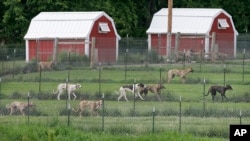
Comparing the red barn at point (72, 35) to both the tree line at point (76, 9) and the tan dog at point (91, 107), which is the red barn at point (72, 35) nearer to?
the tree line at point (76, 9)

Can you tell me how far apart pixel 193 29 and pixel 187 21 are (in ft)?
3.14

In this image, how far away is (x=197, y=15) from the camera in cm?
6034

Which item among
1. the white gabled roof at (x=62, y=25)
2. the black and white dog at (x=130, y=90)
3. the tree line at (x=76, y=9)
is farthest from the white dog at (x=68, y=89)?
the tree line at (x=76, y=9)

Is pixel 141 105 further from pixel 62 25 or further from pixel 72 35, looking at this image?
pixel 62 25

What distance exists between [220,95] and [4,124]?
37.1 ft

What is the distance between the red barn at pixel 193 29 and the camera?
188 feet

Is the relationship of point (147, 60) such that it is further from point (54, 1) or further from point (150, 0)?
point (150, 0)

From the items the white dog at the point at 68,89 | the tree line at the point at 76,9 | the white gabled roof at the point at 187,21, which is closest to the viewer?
the white dog at the point at 68,89

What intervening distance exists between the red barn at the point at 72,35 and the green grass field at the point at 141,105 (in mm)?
5333

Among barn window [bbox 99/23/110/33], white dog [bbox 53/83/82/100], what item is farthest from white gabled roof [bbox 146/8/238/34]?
white dog [bbox 53/83/82/100]

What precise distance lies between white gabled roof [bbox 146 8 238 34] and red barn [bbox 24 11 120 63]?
4891mm

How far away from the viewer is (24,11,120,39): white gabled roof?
181 ft

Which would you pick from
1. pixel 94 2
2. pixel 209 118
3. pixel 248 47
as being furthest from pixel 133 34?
pixel 209 118

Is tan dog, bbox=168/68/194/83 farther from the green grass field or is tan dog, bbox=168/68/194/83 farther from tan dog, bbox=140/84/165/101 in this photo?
tan dog, bbox=140/84/165/101
